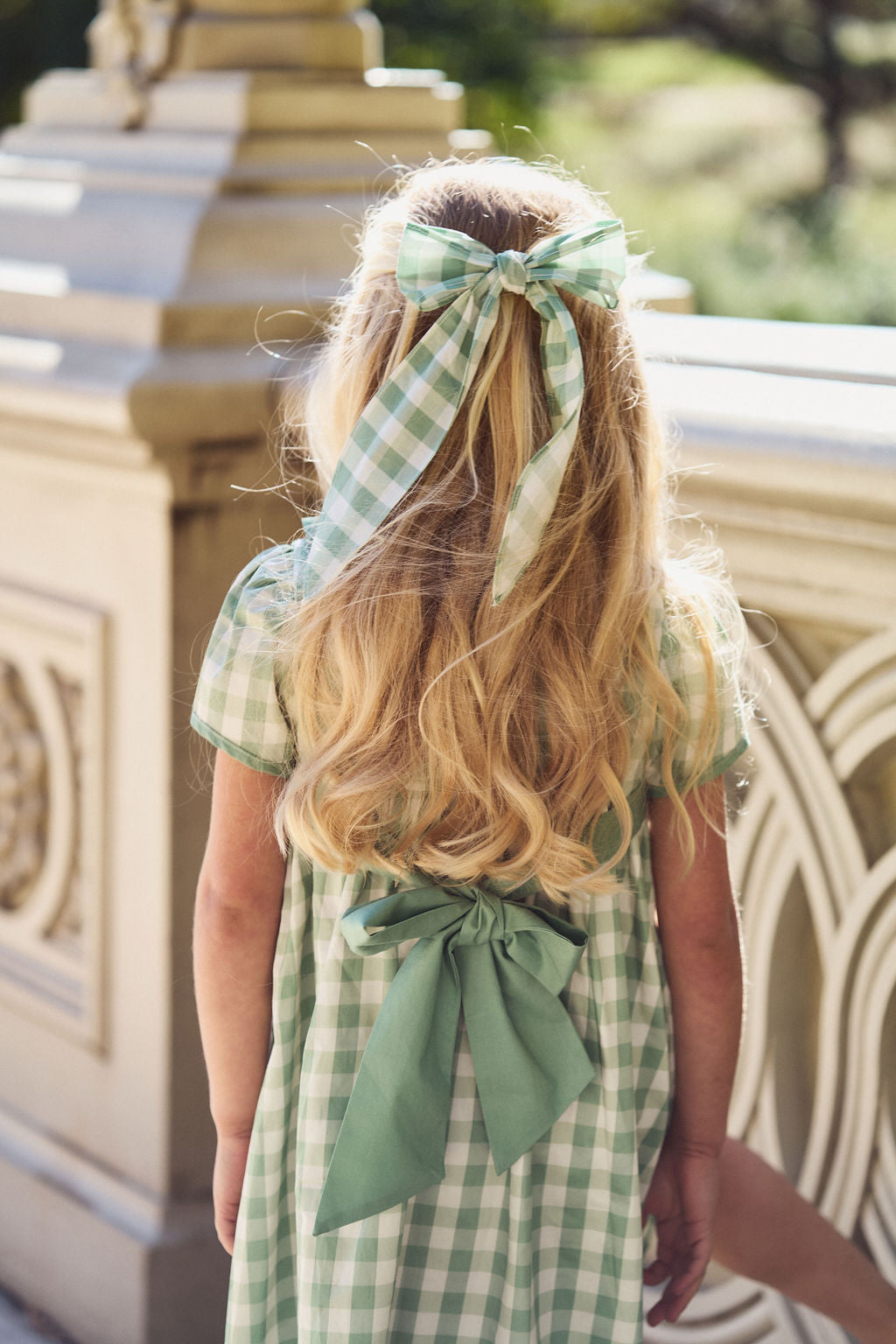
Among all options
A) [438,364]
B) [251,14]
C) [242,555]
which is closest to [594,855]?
[438,364]

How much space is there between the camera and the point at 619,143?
44.0 ft

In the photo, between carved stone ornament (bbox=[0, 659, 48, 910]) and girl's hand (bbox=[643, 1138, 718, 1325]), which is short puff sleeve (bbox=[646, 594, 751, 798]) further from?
carved stone ornament (bbox=[0, 659, 48, 910])

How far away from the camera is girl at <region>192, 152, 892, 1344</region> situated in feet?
4.03

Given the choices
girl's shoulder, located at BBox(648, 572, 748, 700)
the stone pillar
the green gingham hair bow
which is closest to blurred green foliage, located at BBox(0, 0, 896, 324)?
the stone pillar

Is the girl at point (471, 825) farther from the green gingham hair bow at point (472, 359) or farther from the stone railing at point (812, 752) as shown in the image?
the stone railing at point (812, 752)

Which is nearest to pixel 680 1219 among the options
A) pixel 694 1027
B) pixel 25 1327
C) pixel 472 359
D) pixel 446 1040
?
pixel 694 1027

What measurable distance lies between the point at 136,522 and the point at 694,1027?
37.0 inches

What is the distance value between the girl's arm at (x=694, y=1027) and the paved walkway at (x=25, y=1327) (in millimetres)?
1061

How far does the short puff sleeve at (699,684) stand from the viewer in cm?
132

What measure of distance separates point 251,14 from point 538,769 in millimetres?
1399

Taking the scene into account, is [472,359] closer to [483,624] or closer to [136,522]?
[483,624]

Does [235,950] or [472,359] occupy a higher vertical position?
[472,359]

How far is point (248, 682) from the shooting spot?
1.29m

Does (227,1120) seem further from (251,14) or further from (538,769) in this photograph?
(251,14)
